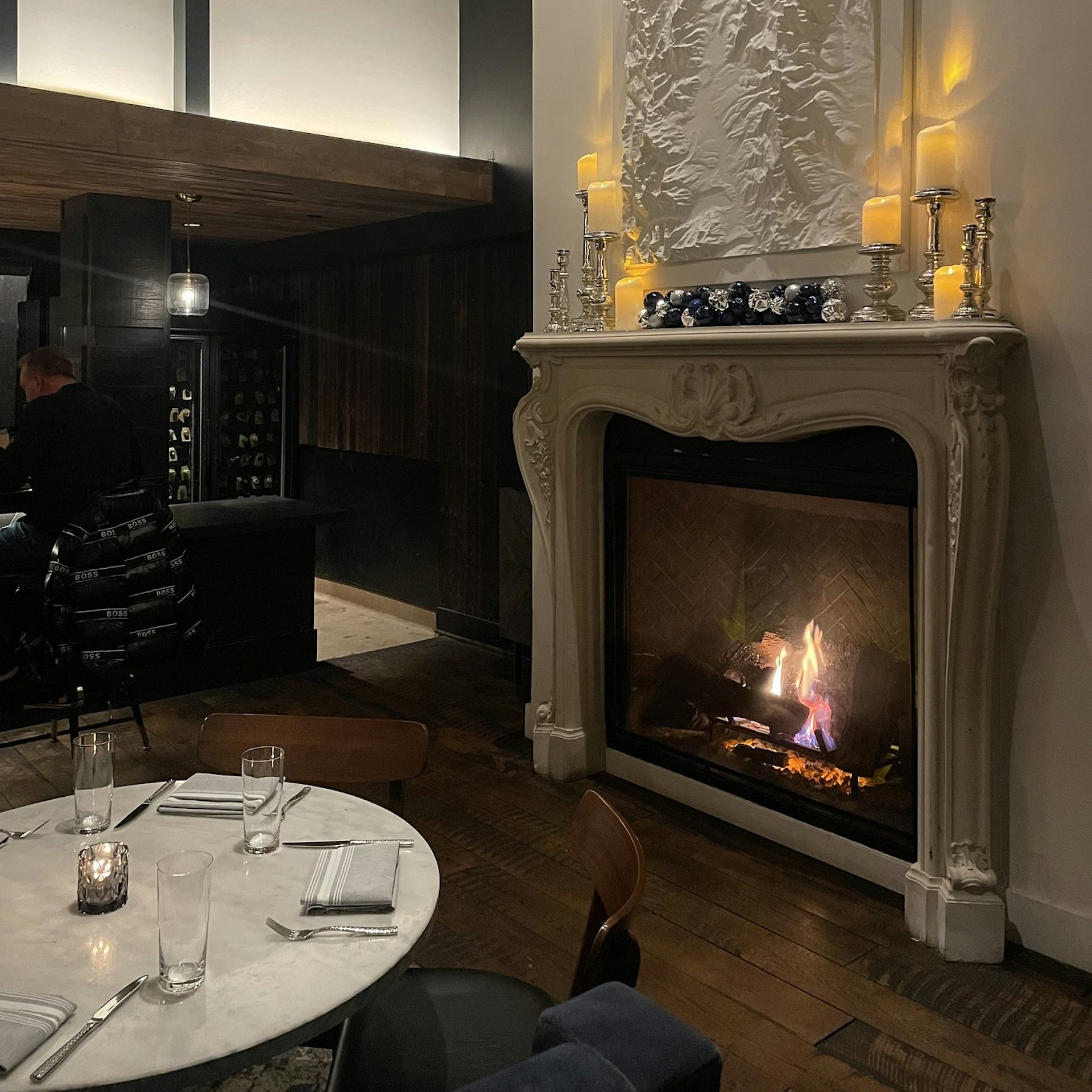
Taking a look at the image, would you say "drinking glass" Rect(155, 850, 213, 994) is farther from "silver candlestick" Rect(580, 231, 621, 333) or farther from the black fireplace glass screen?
"silver candlestick" Rect(580, 231, 621, 333)

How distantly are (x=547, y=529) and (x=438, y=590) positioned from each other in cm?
261

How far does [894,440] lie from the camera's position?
325cm

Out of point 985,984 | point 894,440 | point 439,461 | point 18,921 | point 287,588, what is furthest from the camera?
point 439,461

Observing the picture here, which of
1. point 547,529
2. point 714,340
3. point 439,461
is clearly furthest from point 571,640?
point 439,461

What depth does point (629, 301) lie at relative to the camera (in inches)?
157

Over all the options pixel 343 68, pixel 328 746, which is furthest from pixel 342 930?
pixel 343 68

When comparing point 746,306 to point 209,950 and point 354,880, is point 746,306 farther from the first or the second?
point 209,950

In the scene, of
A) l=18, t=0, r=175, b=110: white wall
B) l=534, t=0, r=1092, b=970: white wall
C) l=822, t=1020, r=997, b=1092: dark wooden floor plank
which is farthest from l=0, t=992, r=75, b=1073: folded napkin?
l=18, t=0, r=175, b=110: white wall

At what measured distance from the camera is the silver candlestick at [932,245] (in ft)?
9.78

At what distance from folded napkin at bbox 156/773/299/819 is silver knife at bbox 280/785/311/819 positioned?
2 centimetres

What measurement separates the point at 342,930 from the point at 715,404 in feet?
7.71

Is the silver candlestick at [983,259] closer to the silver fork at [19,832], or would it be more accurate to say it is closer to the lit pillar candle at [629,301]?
the lit pillar candle at [629,301]

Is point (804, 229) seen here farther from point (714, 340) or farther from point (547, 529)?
point (547, 529)

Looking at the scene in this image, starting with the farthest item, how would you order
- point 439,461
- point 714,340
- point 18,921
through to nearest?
point 439,461
point 714,340
point 18,921
